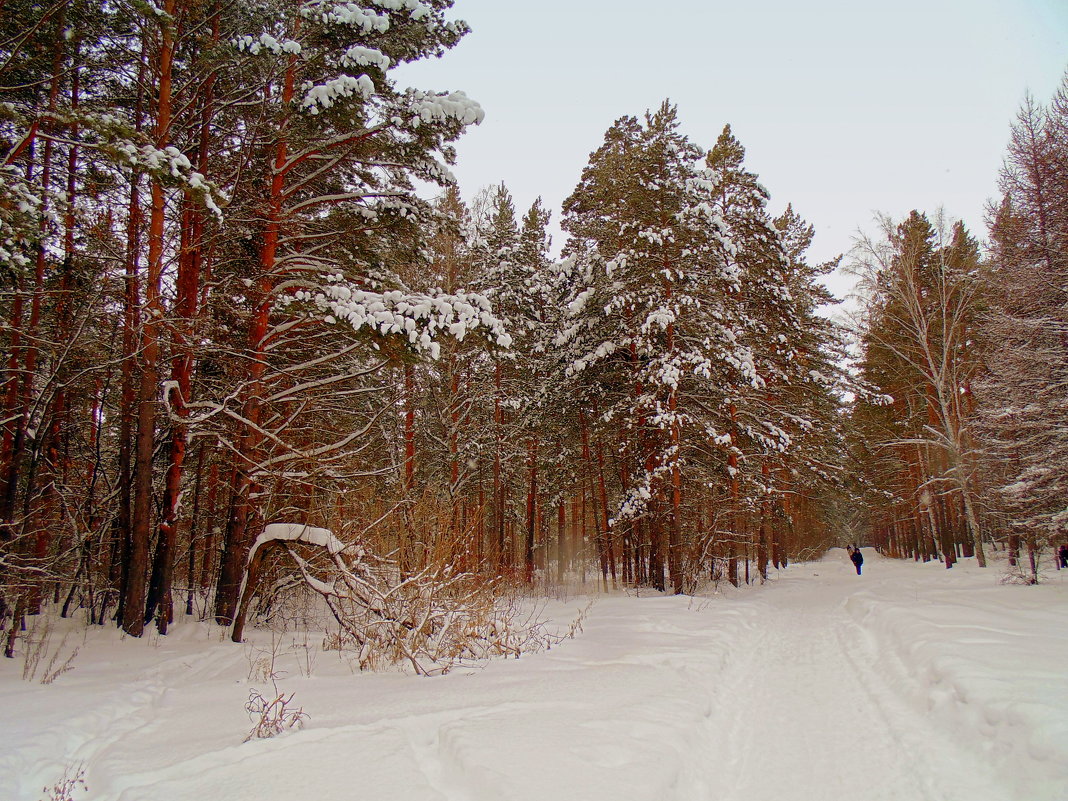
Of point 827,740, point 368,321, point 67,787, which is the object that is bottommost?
point 827,740

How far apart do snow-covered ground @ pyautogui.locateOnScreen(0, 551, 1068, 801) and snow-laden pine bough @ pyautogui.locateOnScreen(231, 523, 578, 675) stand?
0.48m

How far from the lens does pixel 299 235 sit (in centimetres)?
941

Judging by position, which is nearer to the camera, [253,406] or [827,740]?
[827,740]

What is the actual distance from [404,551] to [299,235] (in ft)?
18.6

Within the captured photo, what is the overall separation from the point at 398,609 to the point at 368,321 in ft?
12.6

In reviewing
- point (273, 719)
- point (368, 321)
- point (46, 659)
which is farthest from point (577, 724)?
point (46, 659)

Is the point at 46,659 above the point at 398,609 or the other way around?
the other way around

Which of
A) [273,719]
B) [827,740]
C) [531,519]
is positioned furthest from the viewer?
[531,519]

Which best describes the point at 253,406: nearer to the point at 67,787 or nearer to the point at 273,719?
the point at 273,719

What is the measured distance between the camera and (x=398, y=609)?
7.18 meters

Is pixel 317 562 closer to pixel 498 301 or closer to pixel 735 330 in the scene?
pixel 498 301

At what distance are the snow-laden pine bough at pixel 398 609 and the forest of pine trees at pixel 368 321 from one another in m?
0.43

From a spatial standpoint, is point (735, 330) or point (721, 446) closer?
point (721, 446)

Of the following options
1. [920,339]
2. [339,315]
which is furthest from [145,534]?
[920,339]
